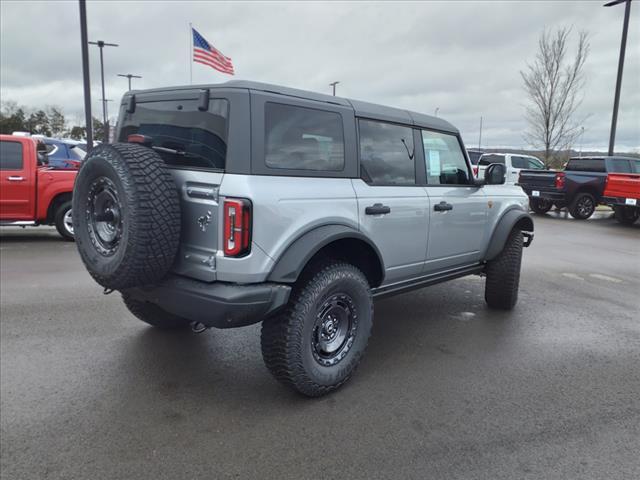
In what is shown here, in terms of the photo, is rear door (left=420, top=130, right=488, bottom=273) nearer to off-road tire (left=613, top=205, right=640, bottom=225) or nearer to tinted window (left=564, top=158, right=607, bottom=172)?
off-road tire (left=613, top=205, right=640, bottom=225)

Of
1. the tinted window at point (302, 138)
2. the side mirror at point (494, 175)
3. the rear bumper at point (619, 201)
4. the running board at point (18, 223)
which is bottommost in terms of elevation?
the running board at point (18, 223)

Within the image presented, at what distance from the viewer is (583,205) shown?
563 inches

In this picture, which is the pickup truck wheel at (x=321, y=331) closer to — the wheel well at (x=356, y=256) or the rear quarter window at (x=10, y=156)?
the wheel well at (x=356, y=256)

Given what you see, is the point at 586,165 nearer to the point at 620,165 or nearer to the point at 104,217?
the point at 620,165

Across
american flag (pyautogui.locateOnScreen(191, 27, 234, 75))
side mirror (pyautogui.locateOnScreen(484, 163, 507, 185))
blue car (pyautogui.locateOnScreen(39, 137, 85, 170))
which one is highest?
american flag (pyautogui.locateOnScreen(191, 27, 234, 75))

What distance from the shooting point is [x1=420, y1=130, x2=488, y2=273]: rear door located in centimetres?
415

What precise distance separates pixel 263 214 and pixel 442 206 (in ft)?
6.36

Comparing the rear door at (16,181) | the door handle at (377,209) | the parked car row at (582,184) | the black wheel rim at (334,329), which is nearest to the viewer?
the black wheel rim at (334,329)

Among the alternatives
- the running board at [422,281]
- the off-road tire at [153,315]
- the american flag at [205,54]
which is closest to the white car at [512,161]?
the american flag at [205,54]

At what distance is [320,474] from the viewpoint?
95.9 inches

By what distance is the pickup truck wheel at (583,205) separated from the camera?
1424 cm

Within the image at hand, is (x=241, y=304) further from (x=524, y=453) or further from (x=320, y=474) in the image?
(x=524, y=453)

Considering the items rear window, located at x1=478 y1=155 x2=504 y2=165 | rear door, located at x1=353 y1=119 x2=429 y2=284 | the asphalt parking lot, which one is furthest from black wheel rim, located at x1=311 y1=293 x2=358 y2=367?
rear window, located at x1=478 y1=155 x2=504 y2=165

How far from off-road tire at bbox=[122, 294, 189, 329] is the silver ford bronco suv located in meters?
0.17
